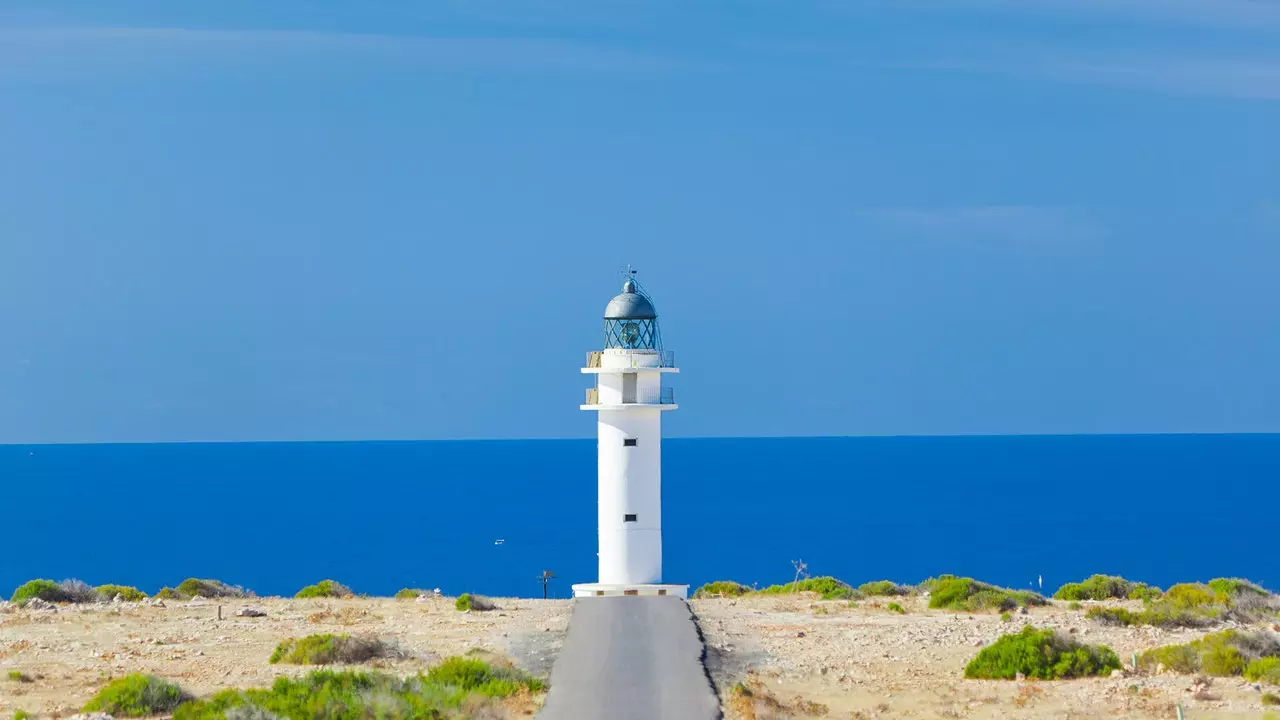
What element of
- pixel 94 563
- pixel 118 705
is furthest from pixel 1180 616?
pixel 94 563

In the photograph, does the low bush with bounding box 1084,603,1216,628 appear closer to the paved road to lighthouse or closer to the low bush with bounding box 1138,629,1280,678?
the low bush with bounding box 1138,629,1280,678

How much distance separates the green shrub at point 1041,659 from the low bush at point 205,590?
20.5m

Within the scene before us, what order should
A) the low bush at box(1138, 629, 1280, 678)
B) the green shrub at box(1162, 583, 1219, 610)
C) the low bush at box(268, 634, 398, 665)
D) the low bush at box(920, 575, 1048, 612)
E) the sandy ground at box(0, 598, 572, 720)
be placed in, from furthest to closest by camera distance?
1. the low bush at box(920, 575, 1048, 612)
2. the green shrub at box(1162, 583, 1219, 610)
3. the low bush at box(268, 634, 398, 665)
4. the sandy ground at box(0, 598, 572, 720)
5. the low bush at box(1138, 629, 1280, 678)

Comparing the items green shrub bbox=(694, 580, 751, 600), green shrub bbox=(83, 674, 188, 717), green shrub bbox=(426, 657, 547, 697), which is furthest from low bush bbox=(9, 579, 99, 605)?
green shrub bbox=(426, 657, 547, 697)

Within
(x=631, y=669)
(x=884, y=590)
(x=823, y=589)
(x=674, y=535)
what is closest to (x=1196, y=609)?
(x=884, y=590)

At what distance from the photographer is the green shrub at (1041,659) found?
75.8ft

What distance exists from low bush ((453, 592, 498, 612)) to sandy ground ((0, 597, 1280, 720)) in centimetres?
38

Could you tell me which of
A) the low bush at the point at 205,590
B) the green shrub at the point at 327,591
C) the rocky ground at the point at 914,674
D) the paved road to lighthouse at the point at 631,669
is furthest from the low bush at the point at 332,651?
the low bush at the point at 205,590

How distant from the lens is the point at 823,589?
124 ft

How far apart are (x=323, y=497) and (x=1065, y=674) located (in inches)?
6057

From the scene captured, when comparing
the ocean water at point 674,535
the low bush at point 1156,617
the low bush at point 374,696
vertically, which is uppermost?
the ocean water at point 674,535

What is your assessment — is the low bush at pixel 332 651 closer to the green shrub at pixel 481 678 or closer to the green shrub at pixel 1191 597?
the green shrub at pixel 481 678

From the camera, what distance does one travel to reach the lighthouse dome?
124 ft

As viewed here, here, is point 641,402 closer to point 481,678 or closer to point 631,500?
point 631,500
